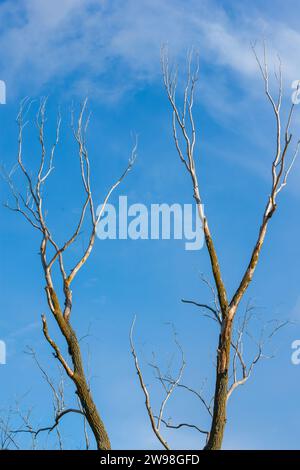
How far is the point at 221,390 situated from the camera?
7441mm

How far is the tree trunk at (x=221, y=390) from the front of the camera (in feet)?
24.1

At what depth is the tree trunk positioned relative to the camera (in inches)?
289

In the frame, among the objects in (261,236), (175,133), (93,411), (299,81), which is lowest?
(93,411)

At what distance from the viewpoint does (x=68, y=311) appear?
7.75 metres
